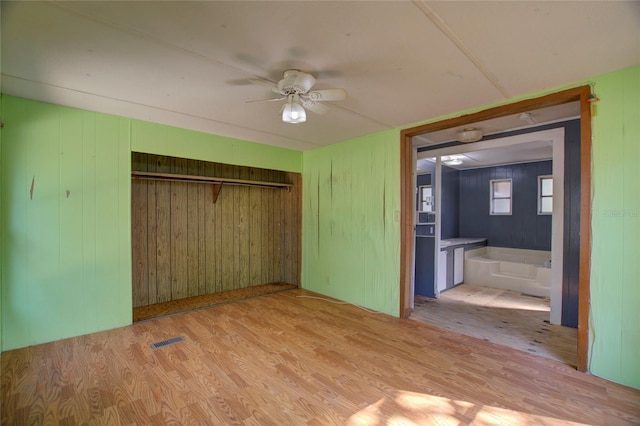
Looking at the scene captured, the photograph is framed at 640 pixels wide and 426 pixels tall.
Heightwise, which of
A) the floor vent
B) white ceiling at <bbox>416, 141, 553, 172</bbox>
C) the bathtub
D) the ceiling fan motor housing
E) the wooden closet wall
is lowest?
the floor vent

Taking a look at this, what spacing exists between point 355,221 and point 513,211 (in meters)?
4.48

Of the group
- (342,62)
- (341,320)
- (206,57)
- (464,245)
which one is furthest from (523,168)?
(206,57)

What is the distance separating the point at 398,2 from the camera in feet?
4.81

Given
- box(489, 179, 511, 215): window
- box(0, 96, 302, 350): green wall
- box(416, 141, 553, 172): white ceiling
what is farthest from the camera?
box(489, 179, 511, 215): window

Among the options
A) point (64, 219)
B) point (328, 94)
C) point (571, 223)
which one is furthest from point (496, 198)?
point (64, 219)

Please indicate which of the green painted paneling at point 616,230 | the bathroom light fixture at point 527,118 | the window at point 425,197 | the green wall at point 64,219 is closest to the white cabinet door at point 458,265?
the window at point 425,197

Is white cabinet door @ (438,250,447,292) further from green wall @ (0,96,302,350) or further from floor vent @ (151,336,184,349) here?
green wall @ (0,96,302,350)

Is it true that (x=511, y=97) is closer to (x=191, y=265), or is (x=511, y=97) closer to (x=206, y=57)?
(x=206, y=57)

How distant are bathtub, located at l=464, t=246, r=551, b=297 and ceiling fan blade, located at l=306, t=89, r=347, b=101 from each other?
461 cm

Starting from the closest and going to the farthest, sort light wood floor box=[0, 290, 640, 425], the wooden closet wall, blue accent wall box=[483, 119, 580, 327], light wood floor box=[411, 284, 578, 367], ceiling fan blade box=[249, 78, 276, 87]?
1. light wood floor box=[0, 290, 640, 425]
2. ceiling fan blade box=[249, 78, 276, 87]
3. light wood floor box=[411, 284, 578, 367]
4. blue accent wall box=[483, 119, 580, 327]
5. the wooden closet wall

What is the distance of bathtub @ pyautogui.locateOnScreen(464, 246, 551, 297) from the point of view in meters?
4.73

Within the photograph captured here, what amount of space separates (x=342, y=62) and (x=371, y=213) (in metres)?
2.21

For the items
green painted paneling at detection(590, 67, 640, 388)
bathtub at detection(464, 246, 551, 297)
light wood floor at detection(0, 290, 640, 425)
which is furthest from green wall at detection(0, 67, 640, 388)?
bathtub at detection(464, 246, 551, 297)

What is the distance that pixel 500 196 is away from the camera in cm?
671
